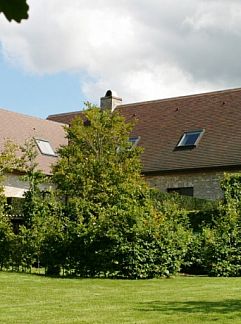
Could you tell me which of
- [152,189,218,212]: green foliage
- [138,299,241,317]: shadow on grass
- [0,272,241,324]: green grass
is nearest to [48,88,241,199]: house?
[152,189,218,212]: green foliage

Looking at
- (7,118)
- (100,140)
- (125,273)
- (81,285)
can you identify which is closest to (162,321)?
(81,285)

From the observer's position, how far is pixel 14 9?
122 cm

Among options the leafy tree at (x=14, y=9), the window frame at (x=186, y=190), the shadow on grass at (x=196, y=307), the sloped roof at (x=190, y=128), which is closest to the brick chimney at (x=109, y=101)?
the sloped roof at (x=190, y=128)

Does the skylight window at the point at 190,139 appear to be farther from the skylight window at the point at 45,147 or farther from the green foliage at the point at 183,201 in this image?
the skylight window at the point at 45,147

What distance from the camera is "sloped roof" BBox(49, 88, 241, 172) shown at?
26.1 m

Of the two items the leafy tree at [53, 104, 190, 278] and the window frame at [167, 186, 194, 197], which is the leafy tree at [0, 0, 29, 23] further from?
the window frame at [167, 186, 194, 197]

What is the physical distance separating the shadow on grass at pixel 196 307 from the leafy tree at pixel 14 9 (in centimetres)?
739

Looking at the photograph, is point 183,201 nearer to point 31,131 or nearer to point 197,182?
point 197,182

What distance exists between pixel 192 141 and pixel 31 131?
8.39 meters

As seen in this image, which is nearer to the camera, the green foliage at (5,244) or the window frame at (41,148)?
the green foliage at (5,244)

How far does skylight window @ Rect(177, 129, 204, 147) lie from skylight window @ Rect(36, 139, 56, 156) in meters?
6.55

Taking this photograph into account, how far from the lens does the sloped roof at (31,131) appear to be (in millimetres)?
28094

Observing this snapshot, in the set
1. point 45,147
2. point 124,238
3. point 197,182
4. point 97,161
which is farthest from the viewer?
point 45,147

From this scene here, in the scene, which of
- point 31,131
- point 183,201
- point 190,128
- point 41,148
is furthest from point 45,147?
point 183,201
